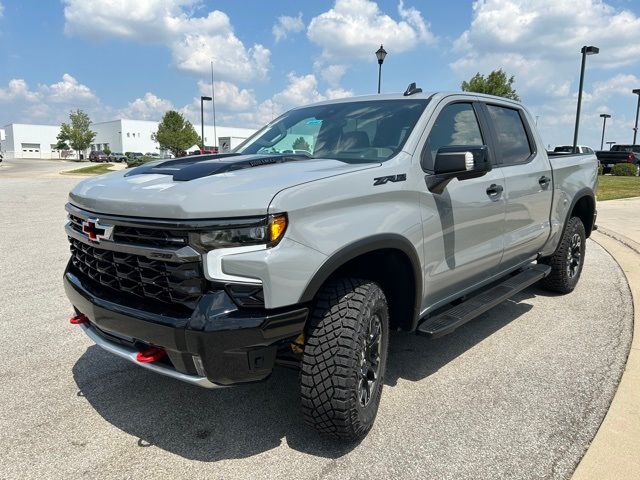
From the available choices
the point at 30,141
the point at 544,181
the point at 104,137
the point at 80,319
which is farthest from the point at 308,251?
the point at 30,141

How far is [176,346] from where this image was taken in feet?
7.41

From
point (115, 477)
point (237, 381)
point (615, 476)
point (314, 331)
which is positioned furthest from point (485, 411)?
point (115, 477)

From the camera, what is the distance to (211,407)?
3.06 m

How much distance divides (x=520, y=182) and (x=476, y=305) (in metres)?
1.16

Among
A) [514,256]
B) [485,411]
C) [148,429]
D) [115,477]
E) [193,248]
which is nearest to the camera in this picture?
[193,248]

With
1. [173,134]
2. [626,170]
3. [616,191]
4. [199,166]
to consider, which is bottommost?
[616,191]

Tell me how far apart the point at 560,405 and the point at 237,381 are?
204 cm

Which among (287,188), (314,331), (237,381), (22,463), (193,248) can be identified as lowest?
(22,463)

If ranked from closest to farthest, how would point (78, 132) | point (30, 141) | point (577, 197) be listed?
1. point (577, 197)
2. point (78, 132)
3. point (30, 141)

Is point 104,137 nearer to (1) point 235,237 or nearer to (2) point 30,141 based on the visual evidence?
(2) point 30,141

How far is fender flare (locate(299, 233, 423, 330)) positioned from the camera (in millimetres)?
2352

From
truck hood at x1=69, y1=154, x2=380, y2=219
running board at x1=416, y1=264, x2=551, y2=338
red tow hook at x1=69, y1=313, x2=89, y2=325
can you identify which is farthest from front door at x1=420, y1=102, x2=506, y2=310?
red tow hook at x1=69, y1=313, x2=89, y2=325

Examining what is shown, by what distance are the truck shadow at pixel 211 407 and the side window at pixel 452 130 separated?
1560 mm

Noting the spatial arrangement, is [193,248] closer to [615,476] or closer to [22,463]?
[22,463]
